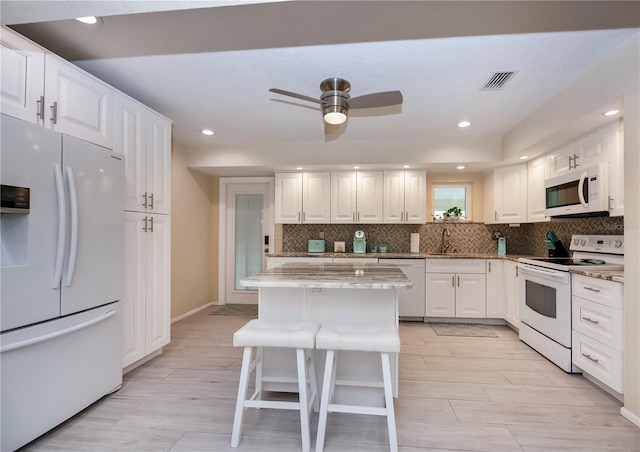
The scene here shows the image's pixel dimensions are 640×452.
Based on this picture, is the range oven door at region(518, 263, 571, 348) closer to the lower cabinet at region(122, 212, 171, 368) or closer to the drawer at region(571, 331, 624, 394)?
the drawer at region(571, 331, 624, 394)

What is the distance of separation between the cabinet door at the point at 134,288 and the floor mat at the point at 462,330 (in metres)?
3.12

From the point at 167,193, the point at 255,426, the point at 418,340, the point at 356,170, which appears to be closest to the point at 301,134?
the point at 356,170

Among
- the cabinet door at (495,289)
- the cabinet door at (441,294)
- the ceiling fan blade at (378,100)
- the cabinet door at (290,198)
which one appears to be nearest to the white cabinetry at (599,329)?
the cabinet door at (495,289)

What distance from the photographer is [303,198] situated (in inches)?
181

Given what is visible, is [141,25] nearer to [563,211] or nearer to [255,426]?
[255,426]

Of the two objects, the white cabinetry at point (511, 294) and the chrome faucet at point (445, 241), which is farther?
the chrome faucet at point (445, 241)

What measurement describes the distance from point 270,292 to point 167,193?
153cm

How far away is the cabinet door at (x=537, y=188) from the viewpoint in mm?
3564

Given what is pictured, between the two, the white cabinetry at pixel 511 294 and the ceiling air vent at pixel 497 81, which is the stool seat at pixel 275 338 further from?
the white cabinetry at pixel 511 294

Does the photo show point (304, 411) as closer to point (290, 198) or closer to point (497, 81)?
point (497, 81)

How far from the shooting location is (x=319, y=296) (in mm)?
2184

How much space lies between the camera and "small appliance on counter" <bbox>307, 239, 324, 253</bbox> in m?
4.83

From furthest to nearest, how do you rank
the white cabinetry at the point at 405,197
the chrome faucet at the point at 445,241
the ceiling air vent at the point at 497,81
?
the chrome faucet at the point at 445,241
the white cabinetry at the point at 405,197
the ceiling air vent at the point at 497,81

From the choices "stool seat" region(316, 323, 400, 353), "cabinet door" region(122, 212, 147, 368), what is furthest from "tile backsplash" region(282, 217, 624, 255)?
"stool seat" region(316, 323, 400, 353)
